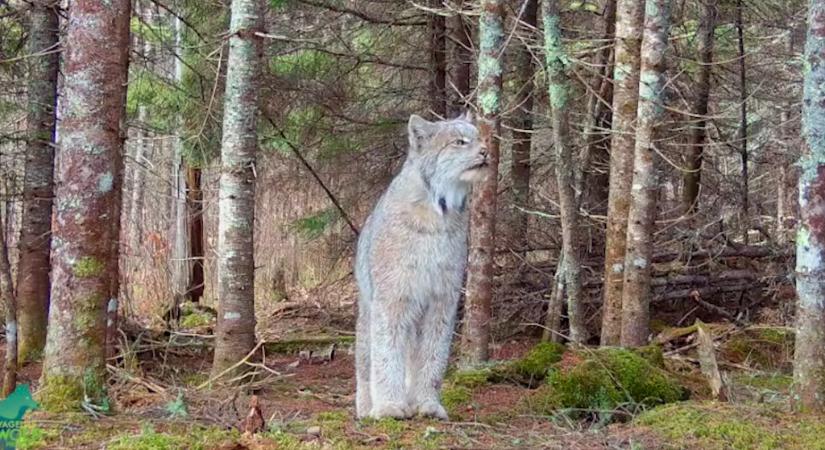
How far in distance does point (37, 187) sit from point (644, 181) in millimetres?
7170

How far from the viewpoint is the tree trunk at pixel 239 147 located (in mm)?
8594

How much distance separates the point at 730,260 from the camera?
1348cm

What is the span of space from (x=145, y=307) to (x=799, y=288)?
11.1 meters

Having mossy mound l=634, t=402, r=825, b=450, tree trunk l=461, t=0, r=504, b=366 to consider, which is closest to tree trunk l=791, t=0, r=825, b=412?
mossy mound l=634, t=402, r=825, b=450

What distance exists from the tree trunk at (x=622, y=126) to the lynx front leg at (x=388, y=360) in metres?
3.75

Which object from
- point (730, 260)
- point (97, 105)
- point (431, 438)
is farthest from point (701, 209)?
point (97, 105)

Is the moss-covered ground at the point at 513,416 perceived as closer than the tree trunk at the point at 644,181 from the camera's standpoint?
Yes

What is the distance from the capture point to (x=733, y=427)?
5.63m

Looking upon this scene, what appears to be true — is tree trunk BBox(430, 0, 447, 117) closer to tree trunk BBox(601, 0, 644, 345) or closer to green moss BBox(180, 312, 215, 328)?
tree trunk BBox(601, 0, 644, 345)

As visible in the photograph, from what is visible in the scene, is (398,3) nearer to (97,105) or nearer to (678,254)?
(678,254)

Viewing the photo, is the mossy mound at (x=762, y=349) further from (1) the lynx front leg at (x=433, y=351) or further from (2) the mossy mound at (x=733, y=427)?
(1) the lynx front leg at (x=433, y=351)

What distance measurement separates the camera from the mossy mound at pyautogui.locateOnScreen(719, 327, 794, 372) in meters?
10.2

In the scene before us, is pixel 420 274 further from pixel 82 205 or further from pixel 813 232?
pixel 813 232

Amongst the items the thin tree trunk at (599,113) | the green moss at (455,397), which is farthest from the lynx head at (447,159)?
the thin tree trunk at (599,113)
